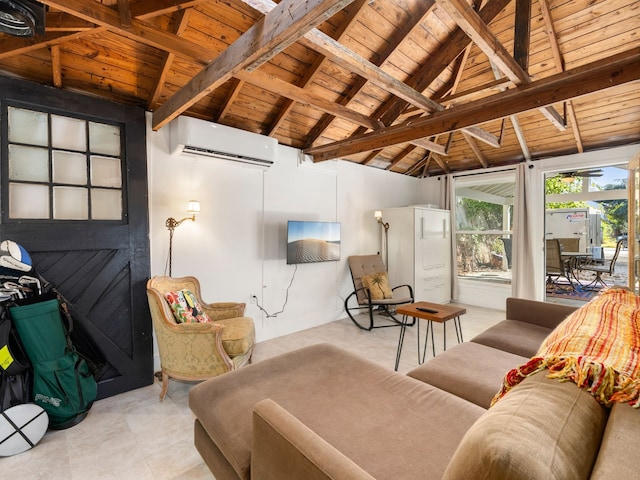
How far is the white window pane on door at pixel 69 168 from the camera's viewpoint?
248cm

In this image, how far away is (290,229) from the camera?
4.02 metres

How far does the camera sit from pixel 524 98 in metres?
2.78

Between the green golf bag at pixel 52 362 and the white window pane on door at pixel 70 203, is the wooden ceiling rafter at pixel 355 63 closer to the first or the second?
the white window pane on door at pixel 70 203

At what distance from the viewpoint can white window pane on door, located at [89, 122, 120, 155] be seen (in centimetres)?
261

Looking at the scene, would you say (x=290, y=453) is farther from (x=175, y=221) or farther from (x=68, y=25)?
(x=68, y=25)

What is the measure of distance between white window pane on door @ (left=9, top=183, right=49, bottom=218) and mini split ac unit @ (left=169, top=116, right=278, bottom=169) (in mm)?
1123

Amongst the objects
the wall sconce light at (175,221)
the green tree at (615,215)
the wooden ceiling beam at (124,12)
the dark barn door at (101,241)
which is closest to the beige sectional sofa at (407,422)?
the dark barn door at (101,241)

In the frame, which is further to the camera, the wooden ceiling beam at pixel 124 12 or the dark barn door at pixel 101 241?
the dark barn door at pixel 101 241

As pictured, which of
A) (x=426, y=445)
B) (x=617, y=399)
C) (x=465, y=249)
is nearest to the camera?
(x=617, y=399)

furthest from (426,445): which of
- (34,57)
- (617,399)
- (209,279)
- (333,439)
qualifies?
(34,57)

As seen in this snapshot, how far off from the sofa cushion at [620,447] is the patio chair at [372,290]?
3.59 m

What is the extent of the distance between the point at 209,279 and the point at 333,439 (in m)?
2.59

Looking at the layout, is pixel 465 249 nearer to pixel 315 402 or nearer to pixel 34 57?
pixel 315 402

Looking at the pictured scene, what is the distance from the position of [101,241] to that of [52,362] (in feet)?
3.13
